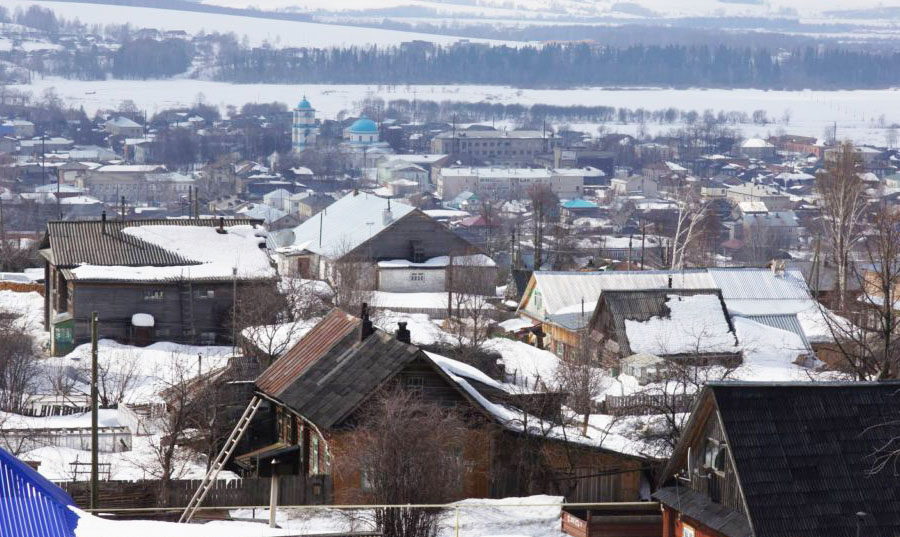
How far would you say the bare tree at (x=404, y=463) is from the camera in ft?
44.3

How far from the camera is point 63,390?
71.8 ft

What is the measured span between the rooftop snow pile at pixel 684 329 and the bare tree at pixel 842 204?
6.31 meters

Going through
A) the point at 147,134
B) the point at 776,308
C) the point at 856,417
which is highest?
the point at 856,417

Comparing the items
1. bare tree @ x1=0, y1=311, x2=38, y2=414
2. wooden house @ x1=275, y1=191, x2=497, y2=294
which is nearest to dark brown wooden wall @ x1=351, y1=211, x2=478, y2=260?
wooden house @ x1=275, y1=191, x2=497, y2=294

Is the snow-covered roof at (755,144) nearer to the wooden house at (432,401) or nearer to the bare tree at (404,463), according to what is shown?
the wooden house at (432,401)

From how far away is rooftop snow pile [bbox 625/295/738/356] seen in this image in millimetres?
25016

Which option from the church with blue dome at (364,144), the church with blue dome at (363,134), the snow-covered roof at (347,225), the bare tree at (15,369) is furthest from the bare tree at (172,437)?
the church with blue dome at (363,134)

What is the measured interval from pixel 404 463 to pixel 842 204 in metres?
25.6

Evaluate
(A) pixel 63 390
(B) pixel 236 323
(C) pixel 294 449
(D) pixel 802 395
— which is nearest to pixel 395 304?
(B) pixel 236 323

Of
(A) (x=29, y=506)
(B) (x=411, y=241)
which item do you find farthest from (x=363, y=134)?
(A) (x=29, y=506)

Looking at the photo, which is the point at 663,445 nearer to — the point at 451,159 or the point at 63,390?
the point at 63,390

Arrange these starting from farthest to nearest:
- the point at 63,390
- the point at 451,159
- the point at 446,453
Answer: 1. the point at 451,159
2. the point at 63,390
3. the point at 446,453

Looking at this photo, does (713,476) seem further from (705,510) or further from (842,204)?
(842,204)

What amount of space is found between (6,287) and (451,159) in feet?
268
